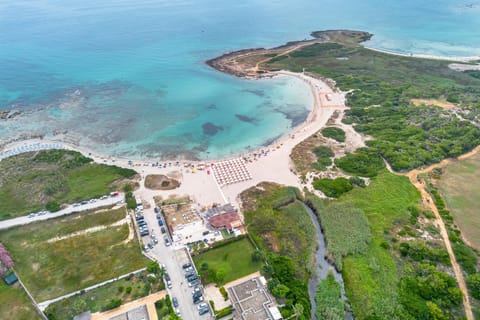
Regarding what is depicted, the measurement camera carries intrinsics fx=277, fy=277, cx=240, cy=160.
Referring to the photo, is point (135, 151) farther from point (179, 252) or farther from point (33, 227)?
point (179, 252)

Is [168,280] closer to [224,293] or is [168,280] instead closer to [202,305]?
[202,305]

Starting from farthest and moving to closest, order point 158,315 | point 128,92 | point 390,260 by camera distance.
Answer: point 128,92, point 390,260, point 158,315

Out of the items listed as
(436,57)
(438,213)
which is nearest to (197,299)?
(438,213)

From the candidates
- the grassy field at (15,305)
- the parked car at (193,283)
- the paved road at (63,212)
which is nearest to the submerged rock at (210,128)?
the paved road at (63,212)

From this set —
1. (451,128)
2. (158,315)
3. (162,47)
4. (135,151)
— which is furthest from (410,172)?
(162,47)

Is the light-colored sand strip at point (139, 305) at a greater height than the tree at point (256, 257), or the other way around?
the tree at point (256, 257)

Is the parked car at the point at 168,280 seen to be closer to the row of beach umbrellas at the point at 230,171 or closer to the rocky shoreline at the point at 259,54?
the row of beach umbrellas at the point at 230,171
